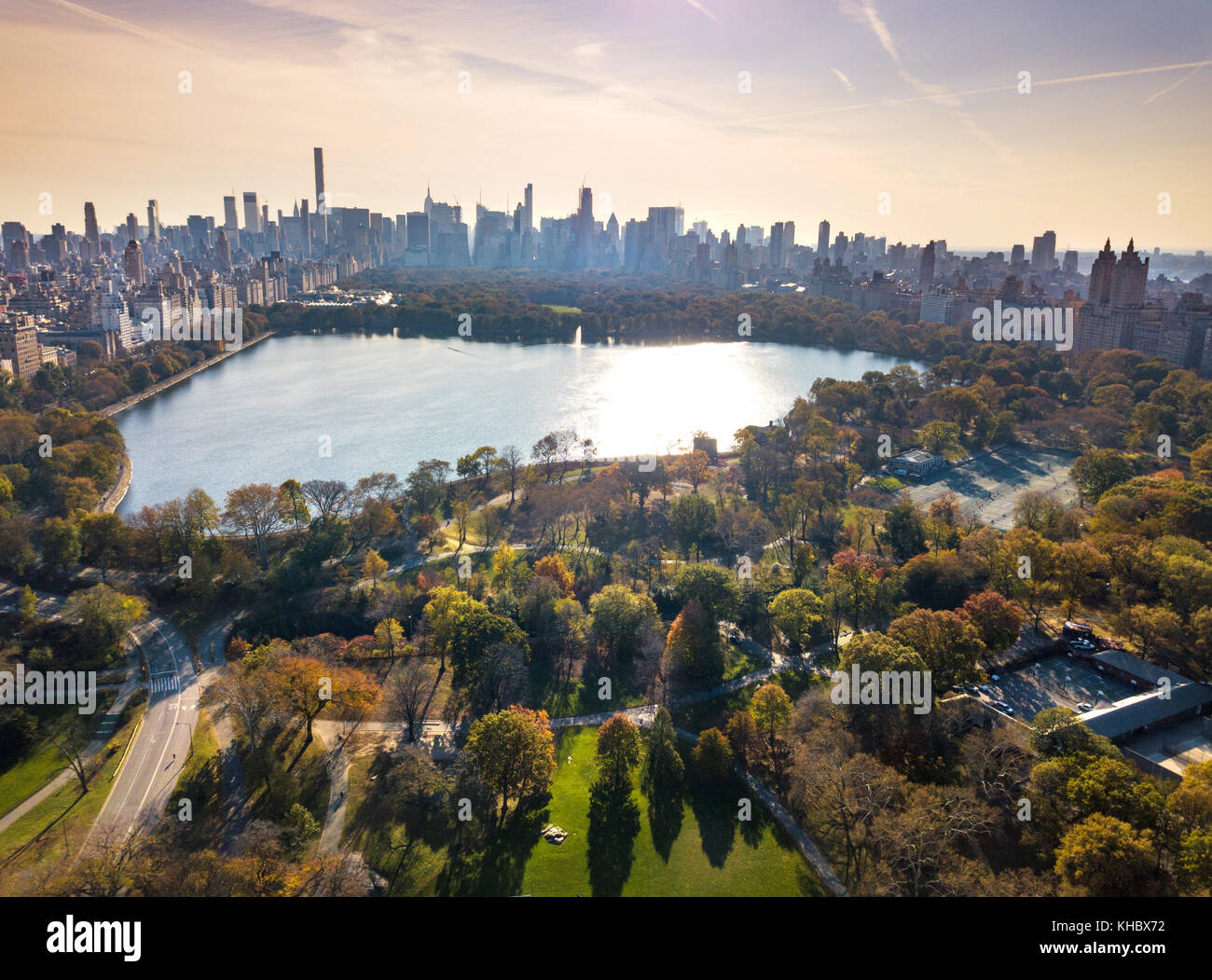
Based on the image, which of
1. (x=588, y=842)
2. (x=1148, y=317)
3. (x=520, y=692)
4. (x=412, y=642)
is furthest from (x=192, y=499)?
(x=1148, y=317)

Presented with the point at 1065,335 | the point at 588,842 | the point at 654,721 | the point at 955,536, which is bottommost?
the point at 588,842

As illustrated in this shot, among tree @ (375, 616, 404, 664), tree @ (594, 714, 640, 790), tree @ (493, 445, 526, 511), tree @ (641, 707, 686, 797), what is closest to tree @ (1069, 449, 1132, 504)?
tree @ (641, 707, 686, 797)

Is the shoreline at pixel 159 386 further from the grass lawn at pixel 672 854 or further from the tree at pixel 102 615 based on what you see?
the grass lawn at pixel 672 854

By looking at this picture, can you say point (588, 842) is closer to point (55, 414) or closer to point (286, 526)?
point (286, 526)

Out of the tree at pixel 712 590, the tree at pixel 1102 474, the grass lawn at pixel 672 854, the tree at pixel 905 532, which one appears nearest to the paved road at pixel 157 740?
the grass lawn at pixel 672 854

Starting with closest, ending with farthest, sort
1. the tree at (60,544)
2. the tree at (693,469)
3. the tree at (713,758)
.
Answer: the tree at (713,758) < the tree at (60,544) < the tree at (693,469)

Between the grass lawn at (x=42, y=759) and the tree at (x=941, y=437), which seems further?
the tree at (x=941, y=437)
